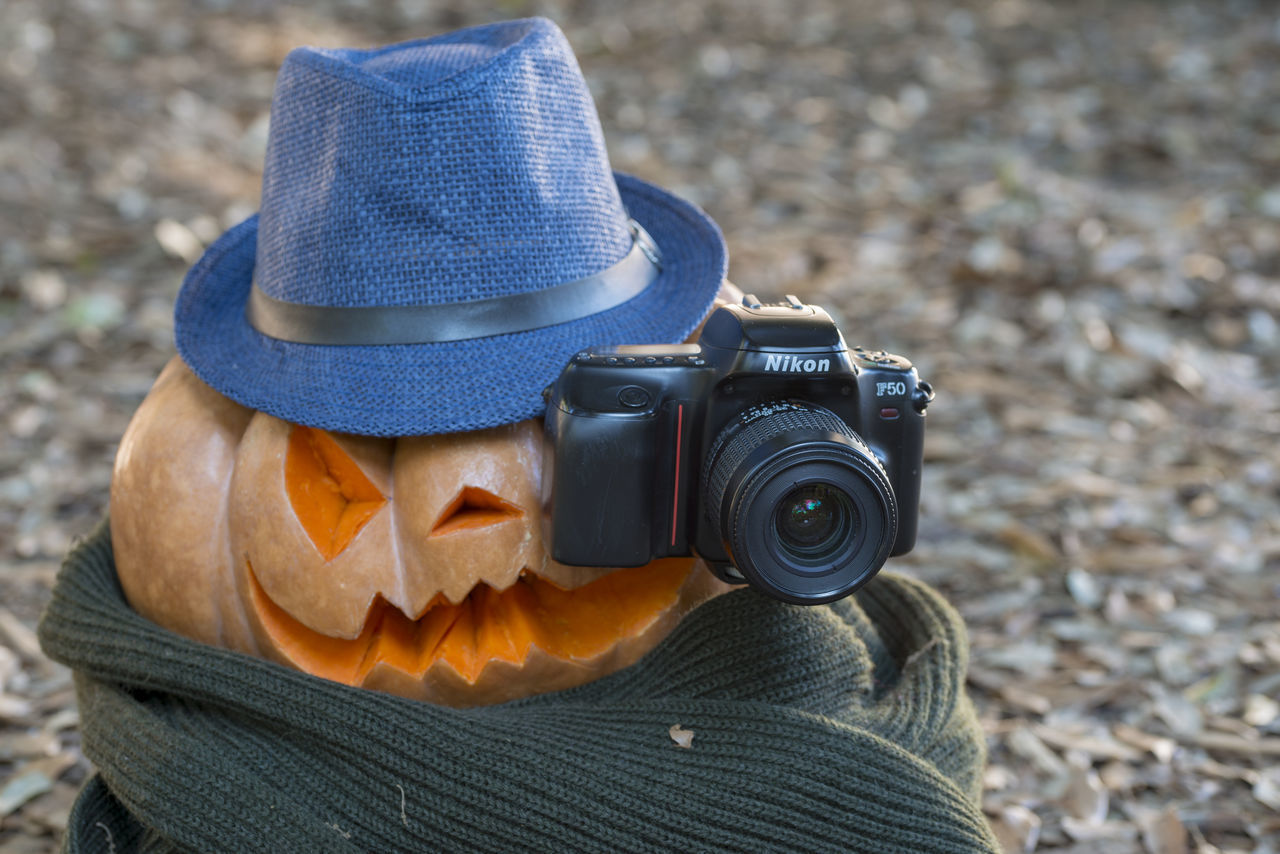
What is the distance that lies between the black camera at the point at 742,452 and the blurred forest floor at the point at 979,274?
2.47ft

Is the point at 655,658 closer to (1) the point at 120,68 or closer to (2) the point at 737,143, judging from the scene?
(2) the point at 737,143

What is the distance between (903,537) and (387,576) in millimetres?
621

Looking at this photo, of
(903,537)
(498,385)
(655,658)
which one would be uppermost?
(498,385)

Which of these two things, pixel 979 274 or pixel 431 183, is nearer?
pixel 431 183

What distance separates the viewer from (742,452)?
1277mm

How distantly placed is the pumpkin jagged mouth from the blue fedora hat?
261 millimetres

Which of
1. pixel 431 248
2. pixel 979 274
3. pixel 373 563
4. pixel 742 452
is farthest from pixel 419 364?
pixel 979 274

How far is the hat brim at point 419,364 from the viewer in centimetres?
145

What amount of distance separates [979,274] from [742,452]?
2.71 meters

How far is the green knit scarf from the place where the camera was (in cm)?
133

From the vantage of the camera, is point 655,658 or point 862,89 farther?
point 862,89

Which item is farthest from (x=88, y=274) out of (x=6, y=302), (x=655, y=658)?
(x=655, y=658)

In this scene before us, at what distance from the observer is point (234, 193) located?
4168mm

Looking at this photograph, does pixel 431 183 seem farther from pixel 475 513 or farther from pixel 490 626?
pixel 490 626
